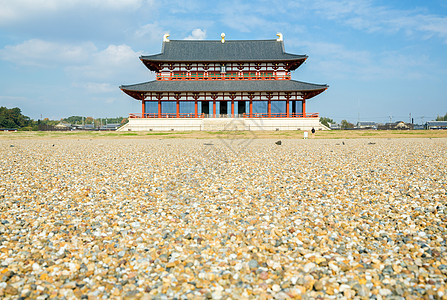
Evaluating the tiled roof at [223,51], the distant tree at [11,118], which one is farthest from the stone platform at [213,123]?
the distant tree at [11,118]

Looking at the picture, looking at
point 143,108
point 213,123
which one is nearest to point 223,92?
point 213,123

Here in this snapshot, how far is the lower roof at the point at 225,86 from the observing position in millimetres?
41031

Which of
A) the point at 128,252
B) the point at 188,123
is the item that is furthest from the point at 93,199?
the point at 188,123

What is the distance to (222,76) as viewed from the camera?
4609 cm

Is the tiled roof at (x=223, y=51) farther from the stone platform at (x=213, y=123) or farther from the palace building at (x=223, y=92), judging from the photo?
the stone platform at (x=213, y=123)

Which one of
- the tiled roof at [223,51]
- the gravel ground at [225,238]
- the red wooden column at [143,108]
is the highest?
the tiled roof at [223,51]

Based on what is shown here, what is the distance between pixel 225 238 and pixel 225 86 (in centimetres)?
3988

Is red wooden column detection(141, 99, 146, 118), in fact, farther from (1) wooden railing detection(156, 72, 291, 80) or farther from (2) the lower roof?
(1) wooden railing detection(156, 72, 291, 80)

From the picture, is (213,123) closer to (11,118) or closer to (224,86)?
(224,86)

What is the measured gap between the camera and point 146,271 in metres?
3.54

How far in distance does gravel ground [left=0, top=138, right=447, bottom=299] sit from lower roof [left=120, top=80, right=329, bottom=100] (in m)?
34.3

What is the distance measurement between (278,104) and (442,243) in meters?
41.2

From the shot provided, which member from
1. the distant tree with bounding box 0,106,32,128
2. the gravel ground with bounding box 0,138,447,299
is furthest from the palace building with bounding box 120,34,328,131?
the distant tree with bounding box 0,106,32,128

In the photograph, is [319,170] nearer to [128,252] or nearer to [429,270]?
[429,270]
